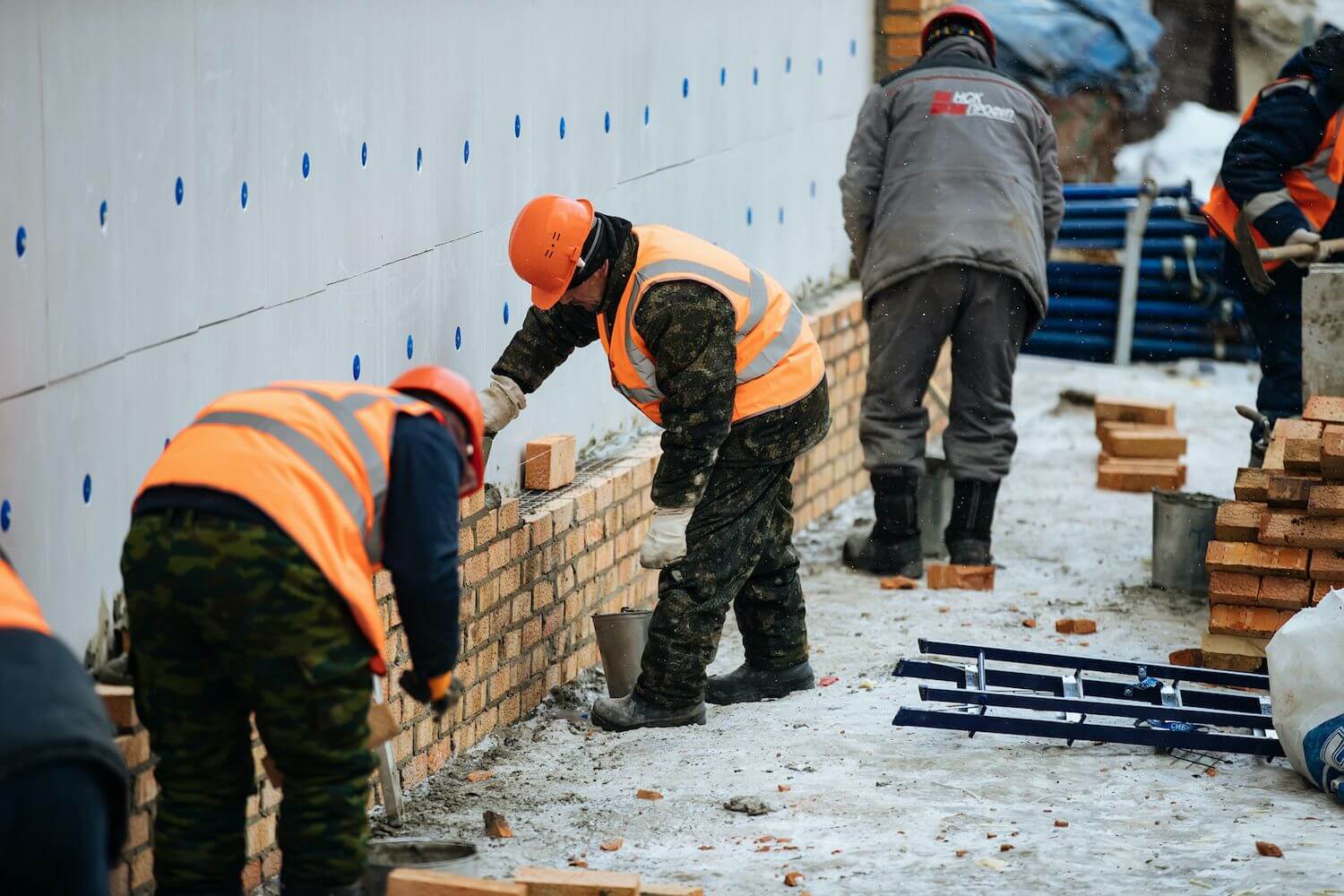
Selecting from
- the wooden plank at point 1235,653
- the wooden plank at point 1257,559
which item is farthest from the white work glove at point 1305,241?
the wooden plank at point 1235,653

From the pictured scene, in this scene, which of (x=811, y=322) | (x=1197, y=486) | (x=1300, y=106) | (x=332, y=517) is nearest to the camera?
(x=332, y=517)

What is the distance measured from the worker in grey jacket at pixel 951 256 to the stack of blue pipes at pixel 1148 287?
4575mm

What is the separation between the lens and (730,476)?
17.0 feet

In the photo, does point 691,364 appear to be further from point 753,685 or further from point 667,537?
point 753,685

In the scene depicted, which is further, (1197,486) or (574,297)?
(1197,486)

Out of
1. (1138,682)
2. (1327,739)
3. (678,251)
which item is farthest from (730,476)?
(1327,739)

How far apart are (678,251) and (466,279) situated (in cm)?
67

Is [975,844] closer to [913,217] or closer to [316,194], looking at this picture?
[316,194]

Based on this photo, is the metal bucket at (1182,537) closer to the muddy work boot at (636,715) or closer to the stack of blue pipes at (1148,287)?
the muddy work boot at (636,715)

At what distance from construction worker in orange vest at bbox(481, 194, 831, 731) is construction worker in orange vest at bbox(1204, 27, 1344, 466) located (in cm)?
240

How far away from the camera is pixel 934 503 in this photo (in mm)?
7426

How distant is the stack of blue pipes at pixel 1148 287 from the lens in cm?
1136

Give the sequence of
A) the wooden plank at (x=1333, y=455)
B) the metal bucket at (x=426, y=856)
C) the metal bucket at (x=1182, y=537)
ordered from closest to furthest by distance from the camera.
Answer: the metal bucket at (x=426, y=856), the wooden plank at (x=1333, y=455), the metal bucket at (x=1182, y=537)

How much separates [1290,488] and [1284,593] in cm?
34
